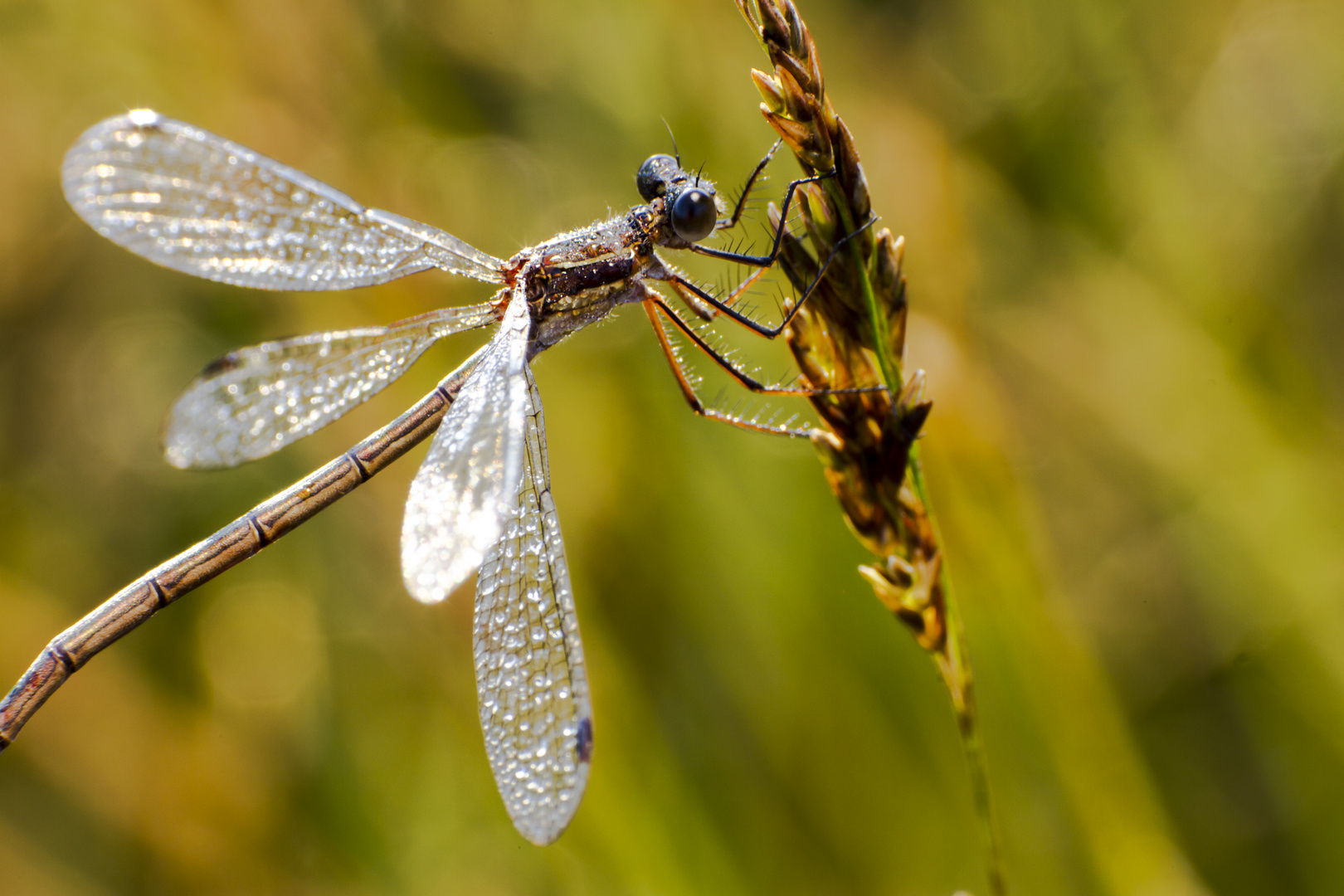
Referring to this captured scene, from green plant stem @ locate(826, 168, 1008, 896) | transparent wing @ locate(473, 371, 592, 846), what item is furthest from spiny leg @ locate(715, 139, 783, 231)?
transparent wing @ locate(473, 371, 592, 846)

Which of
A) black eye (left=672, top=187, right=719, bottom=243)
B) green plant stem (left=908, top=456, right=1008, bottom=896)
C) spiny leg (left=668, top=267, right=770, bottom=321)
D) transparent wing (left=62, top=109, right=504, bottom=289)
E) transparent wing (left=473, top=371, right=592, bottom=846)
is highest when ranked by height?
transparent wing (left=62, top=109, right=504, bottom=289)

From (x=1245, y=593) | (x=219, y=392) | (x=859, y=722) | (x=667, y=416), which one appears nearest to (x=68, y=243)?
(x=219, y=392)

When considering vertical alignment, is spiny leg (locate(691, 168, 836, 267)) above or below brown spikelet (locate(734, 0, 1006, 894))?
above

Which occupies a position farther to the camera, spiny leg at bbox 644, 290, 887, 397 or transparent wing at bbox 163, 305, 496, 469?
transparent wing at bbox 163, 305, 496, 469

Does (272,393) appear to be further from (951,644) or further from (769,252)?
(951,644)

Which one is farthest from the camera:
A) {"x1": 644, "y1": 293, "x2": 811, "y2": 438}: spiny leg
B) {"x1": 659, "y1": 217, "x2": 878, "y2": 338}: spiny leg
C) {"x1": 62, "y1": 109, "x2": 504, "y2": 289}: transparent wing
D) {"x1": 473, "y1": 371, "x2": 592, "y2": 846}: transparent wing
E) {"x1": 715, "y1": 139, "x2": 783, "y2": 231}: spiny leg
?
{"x1": 62, "y1": 109, "x2": 504, "y2": 289}: transparent wing

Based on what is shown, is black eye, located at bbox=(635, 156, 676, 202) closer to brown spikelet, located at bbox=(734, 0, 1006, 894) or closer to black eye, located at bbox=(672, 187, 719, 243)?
black eye, located at bbox=(672, 187, 719, 243)

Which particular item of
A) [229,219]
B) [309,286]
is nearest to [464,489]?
[309,286]
